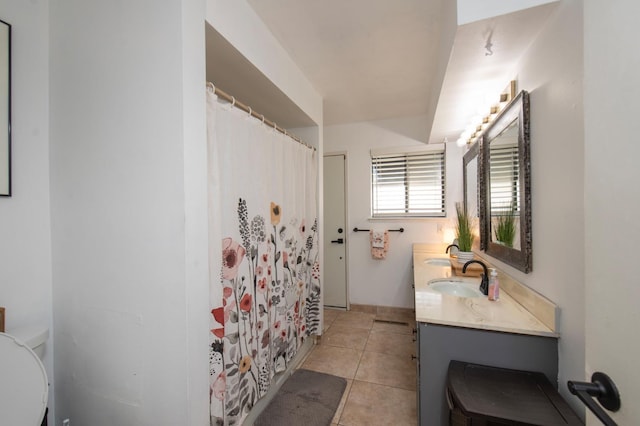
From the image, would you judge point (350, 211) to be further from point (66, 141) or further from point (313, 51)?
point (66, 141)

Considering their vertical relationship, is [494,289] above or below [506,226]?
below

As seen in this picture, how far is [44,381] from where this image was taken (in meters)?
0.98

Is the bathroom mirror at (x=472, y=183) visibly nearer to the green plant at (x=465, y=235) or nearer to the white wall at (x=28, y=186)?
the green plant at (x=465, y=235)

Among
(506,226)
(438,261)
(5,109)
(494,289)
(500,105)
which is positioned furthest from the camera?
(438,261)

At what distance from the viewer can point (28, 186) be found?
3.79ft

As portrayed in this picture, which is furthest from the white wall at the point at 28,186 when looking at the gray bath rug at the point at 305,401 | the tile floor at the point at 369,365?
the tile floor at the point at 369,365

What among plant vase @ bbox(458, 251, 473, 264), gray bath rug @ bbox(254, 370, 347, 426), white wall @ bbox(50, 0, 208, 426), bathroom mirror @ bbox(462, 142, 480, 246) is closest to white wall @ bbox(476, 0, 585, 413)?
plant vase @ bbox(458, 251, 473, 264)

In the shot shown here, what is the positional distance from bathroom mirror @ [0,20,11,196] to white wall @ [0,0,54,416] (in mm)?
30

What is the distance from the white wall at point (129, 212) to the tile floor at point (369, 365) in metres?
1.14

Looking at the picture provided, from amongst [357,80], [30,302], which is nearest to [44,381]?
[30,302]

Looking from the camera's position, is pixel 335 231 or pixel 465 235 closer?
pixel 465 235

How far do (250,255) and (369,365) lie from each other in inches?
61.3

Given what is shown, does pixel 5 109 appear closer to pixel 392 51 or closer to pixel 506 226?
pixel 392 51

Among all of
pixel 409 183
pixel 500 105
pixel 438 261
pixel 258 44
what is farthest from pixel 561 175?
pixel 409 183
